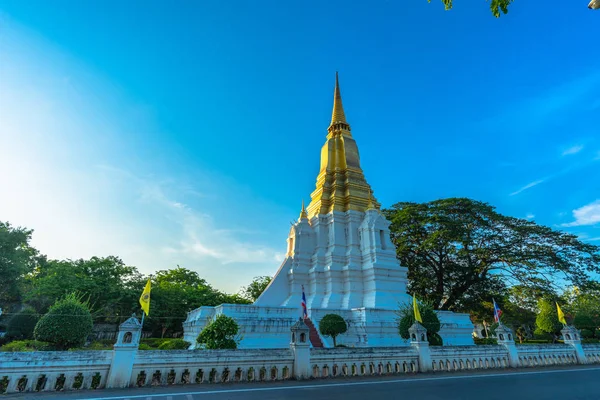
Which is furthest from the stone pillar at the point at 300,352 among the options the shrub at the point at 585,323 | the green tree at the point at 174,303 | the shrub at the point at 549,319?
the shrub at the point at 585,323

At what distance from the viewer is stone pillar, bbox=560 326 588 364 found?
16.5m

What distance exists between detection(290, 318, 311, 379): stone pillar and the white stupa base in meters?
7.33

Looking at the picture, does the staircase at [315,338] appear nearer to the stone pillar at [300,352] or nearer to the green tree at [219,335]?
the green tree at [219,335]

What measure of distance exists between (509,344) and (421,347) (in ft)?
17.9

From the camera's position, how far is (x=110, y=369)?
853cm

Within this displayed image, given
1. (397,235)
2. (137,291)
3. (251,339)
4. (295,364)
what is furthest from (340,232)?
(137,291)

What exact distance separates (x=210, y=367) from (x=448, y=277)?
96.5ft

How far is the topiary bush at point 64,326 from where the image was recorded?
1281cm

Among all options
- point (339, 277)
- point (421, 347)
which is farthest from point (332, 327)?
point (339, 277)

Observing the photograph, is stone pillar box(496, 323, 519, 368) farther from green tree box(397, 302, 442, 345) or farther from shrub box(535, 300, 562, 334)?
→ shrub box(535, 300, 562, 334)

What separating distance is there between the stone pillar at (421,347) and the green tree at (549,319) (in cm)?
2371

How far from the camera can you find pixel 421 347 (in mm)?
12320

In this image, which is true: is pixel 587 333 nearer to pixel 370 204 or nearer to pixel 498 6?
pixel 370 204

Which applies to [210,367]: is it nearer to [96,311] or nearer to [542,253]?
[96,311]
